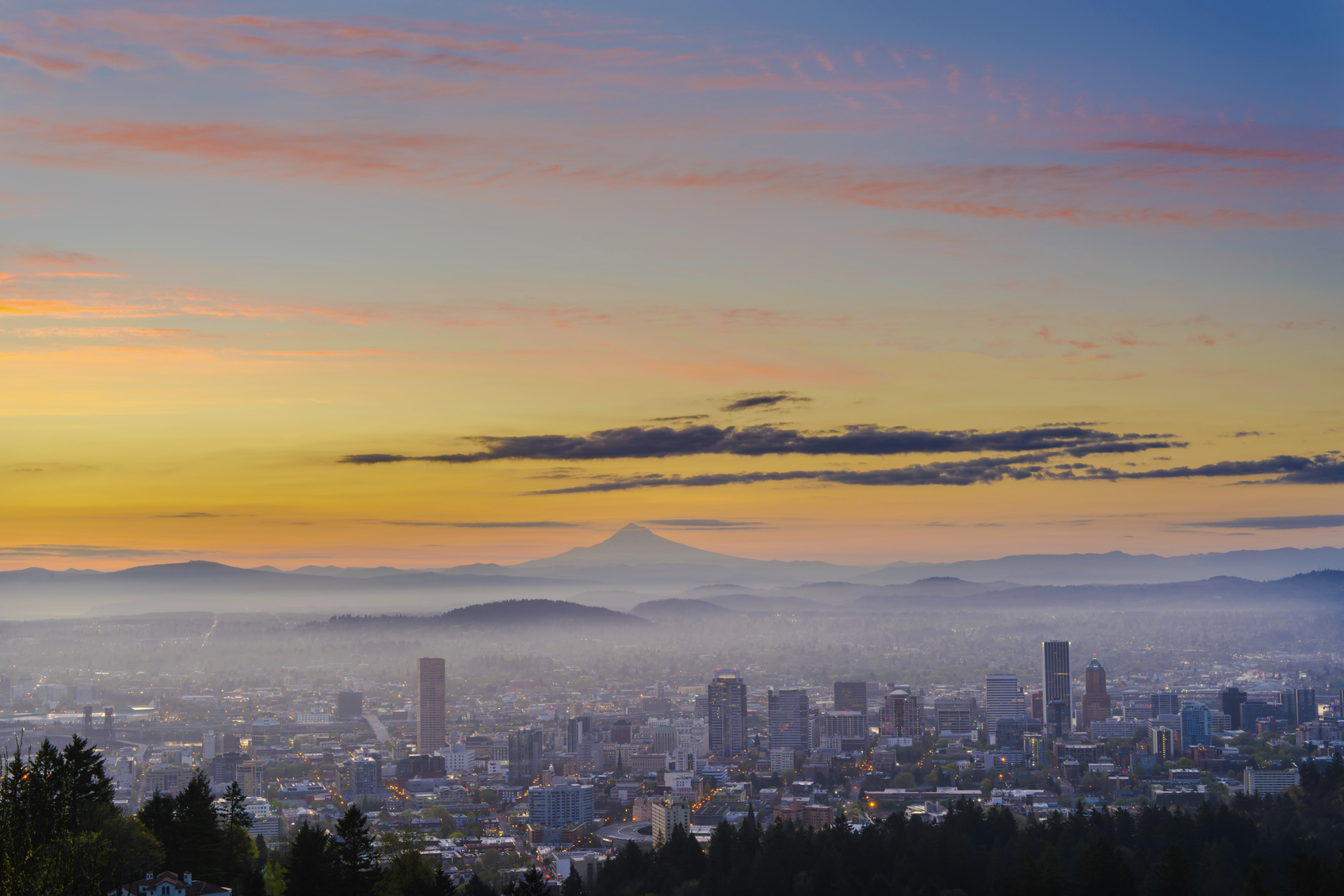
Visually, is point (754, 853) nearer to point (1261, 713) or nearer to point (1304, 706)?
point (1261, 713)

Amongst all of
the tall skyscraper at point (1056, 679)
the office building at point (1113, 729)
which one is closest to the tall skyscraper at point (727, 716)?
the tall skyscraper at point (1056, 679)

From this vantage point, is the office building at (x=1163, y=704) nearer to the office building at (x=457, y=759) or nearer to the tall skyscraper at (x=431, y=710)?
the office building at (x=457, y=759)

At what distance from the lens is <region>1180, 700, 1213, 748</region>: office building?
193 feet

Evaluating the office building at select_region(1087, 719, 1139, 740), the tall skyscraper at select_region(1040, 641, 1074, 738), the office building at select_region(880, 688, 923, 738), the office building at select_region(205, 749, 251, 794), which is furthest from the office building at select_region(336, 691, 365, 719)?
the office building at select_region(1087, 719, 1139, 740)

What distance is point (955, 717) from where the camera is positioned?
68312mm

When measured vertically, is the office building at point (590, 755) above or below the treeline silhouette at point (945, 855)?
below

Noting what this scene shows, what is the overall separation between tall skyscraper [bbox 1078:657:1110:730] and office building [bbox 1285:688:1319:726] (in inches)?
350

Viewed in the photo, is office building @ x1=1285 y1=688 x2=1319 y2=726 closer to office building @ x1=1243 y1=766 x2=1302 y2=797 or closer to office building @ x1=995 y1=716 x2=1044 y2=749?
office building @ x1=995 y1=716 x2=1044 y2=749

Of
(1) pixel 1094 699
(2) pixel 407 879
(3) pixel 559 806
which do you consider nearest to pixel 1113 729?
(1) pixel 1094 699

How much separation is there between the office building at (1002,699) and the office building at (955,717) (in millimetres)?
846

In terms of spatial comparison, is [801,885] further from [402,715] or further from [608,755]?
[402,715]

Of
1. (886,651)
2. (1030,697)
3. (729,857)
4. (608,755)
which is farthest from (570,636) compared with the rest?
(729,857)

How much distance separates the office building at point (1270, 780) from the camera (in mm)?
43844

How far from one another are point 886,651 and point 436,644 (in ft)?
120
